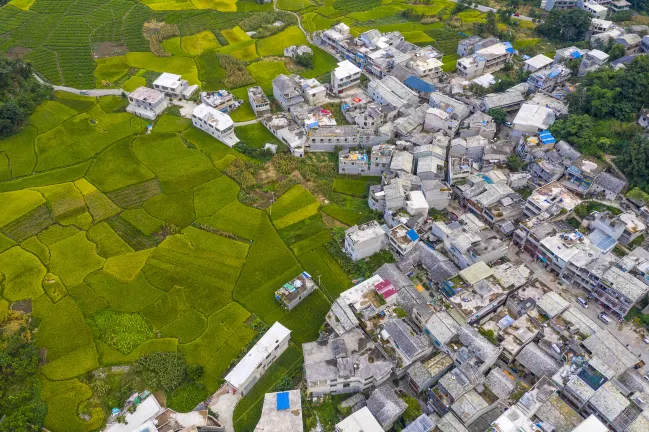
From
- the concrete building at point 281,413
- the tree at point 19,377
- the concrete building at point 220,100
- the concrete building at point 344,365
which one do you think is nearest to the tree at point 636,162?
the concrete building at point 344,365

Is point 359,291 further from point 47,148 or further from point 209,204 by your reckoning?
point 47,148

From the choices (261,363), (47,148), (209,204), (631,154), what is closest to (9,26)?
(47,148)

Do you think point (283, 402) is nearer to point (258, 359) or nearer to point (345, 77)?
point (258, 359)

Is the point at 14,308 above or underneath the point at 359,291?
underneath

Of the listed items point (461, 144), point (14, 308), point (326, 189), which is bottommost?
point (14, 308)

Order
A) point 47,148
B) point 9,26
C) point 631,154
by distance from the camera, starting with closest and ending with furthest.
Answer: point 631,154 < point 47,148 < point 9,26

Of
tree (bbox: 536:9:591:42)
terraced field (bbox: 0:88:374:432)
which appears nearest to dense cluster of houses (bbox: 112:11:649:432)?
terraced field (bbox: 0:88:374:432)

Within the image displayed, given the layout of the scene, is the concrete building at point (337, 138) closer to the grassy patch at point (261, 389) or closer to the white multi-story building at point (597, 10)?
the grassy patch at point (261, 389)
